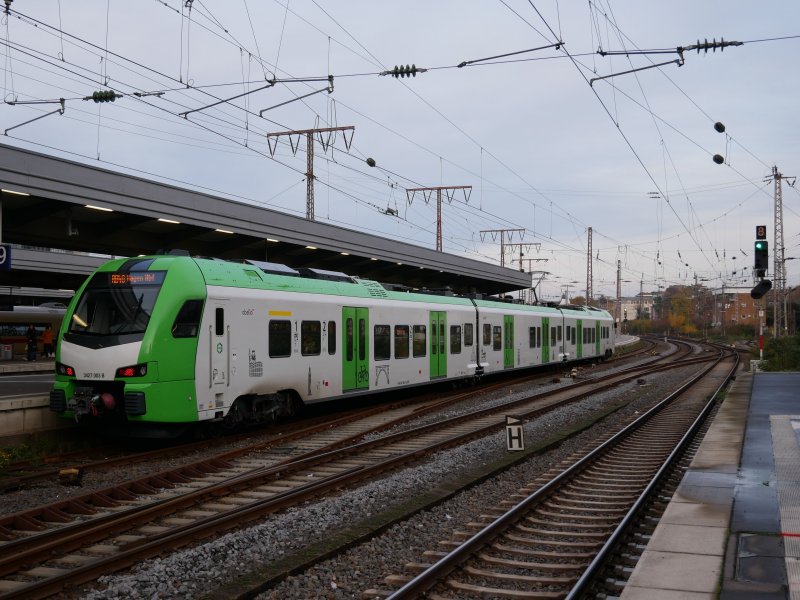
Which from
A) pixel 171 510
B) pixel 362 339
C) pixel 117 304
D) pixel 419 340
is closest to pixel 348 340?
pixel 362 339

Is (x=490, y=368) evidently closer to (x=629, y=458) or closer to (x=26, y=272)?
(x=629, y=458)

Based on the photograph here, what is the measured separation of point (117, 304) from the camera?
12242 mm

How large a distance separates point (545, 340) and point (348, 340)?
52.4 feet

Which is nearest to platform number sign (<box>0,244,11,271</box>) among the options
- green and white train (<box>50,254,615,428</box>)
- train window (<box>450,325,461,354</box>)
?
green and white train (<box>50,254,615,428</box>)

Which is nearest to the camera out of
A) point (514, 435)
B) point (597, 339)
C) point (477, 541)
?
point (477, 541)

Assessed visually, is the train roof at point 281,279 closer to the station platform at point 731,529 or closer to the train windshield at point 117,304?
the train windshield at point 117,304

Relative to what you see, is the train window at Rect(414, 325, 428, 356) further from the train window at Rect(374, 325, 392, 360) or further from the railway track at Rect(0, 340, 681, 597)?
the railway track at Rect(0, 340, 681, 597)

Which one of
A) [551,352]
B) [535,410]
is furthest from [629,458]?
[551,352]

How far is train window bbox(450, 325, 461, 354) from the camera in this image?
21925 millimetres

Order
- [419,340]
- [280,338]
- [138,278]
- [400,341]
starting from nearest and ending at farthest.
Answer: [138,278] < [280,338] < [400,341] < [419,340]

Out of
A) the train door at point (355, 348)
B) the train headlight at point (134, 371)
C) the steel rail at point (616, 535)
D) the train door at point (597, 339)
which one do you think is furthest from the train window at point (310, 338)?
the train door at point (597, 339)

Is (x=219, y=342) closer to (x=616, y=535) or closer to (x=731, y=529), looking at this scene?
(x=616, y=535)

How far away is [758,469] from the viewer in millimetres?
10203

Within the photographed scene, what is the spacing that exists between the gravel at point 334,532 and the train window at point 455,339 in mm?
9720
